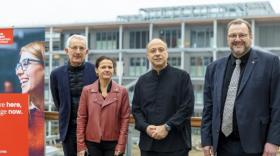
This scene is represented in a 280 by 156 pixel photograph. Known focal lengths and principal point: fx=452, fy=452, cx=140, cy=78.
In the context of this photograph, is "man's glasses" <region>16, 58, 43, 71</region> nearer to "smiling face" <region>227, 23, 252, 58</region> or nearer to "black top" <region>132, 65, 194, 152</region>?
"black top" <region>132, 65, 194, 152</region>

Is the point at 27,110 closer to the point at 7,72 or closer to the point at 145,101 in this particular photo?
the point at 7,72

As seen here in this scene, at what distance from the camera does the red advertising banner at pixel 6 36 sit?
463cm

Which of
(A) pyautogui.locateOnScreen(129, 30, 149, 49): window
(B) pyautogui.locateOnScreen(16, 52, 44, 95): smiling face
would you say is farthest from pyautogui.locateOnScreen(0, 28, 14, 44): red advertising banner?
(A) pyautogui.locateOnScreen(129, 30, 149, 49): window

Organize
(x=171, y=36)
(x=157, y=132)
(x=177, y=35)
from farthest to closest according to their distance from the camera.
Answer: (x=171, y=36), (x=177, y=35), (x=157, y=132)

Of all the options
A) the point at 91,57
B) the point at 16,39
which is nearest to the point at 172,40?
the point at 91,57

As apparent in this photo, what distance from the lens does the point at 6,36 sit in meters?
4.64

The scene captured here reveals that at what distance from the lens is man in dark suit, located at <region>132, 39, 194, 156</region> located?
131 inches

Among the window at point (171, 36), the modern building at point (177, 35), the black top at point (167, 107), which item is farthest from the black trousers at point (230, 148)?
the window at point (171, 36)

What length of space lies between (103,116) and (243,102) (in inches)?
44.1

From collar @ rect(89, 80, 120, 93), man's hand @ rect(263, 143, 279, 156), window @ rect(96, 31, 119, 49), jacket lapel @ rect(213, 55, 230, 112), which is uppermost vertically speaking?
window @ rect(96, 31, 119, 49)

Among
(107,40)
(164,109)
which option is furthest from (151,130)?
(107,40)

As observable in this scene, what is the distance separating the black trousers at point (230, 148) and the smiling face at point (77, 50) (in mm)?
1372

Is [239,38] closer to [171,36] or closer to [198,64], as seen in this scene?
[198,64]

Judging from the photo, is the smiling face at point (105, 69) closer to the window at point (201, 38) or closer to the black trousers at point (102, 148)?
the black trousers at point (102, 148)
